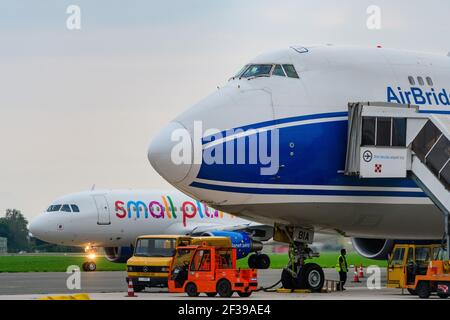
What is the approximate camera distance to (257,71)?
2884 cm

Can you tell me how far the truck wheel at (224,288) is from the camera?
2720 cm

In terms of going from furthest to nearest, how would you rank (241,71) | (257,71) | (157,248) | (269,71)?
1. (157,248)
2. (241,71)
3. (257,71)
4. (269,71)

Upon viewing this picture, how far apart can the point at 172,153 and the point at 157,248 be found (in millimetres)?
8228

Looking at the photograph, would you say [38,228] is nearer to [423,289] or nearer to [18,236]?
[423,289]

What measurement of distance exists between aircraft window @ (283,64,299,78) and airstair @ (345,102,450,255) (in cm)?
170

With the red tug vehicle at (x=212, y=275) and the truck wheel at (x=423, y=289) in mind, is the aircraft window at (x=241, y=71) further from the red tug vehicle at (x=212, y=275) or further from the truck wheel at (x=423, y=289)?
the truck wheel at (x=423, y=289)

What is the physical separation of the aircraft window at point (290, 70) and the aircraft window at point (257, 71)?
43 centimetres

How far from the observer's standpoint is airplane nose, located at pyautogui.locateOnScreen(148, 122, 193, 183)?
2645 centimetres

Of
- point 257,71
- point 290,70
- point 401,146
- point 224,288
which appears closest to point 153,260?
point 224,288

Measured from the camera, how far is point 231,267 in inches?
1142

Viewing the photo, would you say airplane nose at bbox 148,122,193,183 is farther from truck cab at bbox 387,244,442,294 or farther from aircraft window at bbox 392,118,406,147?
truck cab at bbox 387,244,442,294

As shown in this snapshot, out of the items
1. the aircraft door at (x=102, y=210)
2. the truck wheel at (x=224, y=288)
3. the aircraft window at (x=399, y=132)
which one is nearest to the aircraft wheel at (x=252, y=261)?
the aircraft door at (x=102, y=210)
